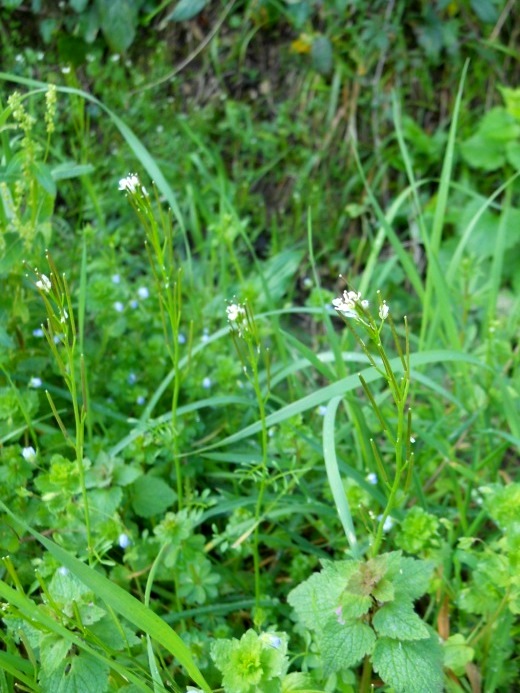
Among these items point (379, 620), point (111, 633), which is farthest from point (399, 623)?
point (111, 633)

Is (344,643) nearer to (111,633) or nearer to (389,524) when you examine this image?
(111,633)

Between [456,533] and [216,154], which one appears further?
[216,154]

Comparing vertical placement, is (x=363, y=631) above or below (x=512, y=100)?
below

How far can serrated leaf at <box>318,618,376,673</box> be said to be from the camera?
1.21m

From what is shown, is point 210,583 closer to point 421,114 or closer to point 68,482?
point 68,482

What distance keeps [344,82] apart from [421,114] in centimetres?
34

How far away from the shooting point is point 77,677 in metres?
1.23

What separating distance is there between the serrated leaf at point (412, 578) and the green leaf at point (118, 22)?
2.30 m

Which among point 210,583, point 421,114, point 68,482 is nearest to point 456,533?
point 210,583

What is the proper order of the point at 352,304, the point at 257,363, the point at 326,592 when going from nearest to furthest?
the point at 352,304 → the point at 326,592 → the point at 257,363

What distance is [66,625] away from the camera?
1279 millimetres

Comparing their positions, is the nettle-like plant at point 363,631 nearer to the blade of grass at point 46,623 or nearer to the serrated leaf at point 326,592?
the serrated leaf at point 326,592

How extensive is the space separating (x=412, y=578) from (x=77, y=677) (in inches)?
21.0

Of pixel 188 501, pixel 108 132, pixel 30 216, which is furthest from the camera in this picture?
pixel 108 132
